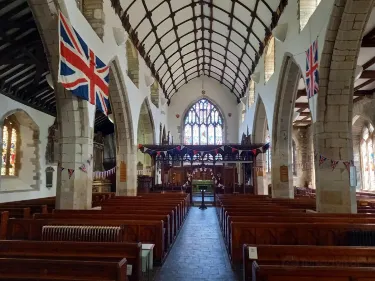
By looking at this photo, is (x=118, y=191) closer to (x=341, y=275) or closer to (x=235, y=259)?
(x=235, y=259)

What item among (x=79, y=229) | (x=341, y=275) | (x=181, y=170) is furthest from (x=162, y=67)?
(x=341, y=275)

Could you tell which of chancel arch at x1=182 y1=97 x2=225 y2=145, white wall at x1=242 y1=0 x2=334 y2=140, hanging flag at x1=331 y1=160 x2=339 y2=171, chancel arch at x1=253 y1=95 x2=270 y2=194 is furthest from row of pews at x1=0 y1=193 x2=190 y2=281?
chancel arch at x1=182 y1=97 x2=225 y2=145

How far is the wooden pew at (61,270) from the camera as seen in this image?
7.28 feet

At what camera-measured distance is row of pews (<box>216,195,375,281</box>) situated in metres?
2.16

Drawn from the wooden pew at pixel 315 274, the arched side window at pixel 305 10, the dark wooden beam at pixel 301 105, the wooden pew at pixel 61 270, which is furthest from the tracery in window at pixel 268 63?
the wooden pew at pixel 61 270

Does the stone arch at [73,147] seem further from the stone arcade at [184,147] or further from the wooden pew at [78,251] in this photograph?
the wooden pew at [78,251]

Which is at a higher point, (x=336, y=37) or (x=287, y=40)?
(x=287, y=40)

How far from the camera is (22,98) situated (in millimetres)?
10430

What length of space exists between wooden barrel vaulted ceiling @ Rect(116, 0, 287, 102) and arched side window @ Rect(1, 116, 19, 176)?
5331mm

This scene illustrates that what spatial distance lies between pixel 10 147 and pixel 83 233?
830 centimetres

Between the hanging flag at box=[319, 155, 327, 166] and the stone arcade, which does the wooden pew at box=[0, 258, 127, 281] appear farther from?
the hanging flag at box=[319, 155, 327, 166]

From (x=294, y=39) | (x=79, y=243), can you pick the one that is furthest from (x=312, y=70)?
(x=79, y=243)

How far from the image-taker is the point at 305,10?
8.05 meters

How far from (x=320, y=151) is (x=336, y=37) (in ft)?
7.45
